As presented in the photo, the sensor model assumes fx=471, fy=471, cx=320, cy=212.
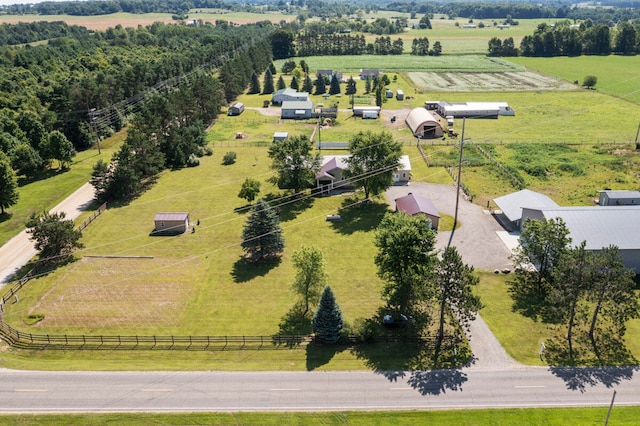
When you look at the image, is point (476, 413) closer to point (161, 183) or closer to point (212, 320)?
point (212, 320)

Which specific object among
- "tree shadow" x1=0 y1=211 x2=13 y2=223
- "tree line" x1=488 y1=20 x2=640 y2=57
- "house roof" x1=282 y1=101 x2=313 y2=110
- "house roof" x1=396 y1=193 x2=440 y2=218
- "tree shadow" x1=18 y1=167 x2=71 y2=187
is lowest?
"tree shadow" x1=0 y1=211 x2=13 y2=223

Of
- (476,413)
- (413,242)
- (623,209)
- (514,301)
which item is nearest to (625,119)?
(623,209)

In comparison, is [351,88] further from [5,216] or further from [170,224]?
[5,216]

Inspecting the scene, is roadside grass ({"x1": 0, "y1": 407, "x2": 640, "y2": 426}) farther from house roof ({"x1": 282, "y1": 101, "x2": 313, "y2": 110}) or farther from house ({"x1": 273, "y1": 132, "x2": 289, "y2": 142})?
house roof ({"x1": 282, "y1": 101, "x2": 313, "y2": 110})

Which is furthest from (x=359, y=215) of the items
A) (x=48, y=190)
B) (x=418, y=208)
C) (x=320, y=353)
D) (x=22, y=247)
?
(x=48, y=190)

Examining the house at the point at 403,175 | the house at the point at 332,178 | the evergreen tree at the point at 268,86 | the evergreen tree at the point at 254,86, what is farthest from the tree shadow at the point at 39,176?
the evergreen tree at the point at 268,86

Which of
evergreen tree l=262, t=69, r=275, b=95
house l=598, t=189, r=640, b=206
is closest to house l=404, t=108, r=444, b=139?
house l=598, t=189, r=640, b=206
